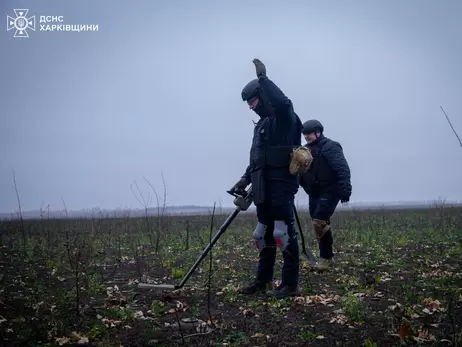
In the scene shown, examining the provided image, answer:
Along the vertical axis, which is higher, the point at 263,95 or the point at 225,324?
the point at 263,95

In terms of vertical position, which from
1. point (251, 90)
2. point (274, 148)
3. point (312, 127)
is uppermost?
point (251, 90)

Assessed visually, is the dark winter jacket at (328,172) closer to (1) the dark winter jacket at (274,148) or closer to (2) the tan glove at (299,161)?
(1) the dark winter jacket at (274,148)

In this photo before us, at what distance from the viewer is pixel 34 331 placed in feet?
12.6

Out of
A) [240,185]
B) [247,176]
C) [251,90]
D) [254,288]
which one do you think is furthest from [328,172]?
[254,288]

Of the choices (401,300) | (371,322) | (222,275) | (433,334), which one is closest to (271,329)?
(371,322)

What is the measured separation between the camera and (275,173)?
5441 millimetres

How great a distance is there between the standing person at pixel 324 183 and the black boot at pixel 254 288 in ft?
5.81

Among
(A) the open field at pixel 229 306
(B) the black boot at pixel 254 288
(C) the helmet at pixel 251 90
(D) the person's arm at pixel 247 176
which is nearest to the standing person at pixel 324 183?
(A) the open field at pixel 229 306

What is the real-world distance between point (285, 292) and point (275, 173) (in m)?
1.71

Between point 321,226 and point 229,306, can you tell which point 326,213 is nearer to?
point 321,226

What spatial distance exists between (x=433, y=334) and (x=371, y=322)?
66cm

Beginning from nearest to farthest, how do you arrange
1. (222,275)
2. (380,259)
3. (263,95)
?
(263,95)
(222,275)
(380,259)

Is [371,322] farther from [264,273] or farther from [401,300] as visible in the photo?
[264,273]

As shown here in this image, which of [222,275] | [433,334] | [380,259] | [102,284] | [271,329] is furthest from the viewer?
[380,259]
